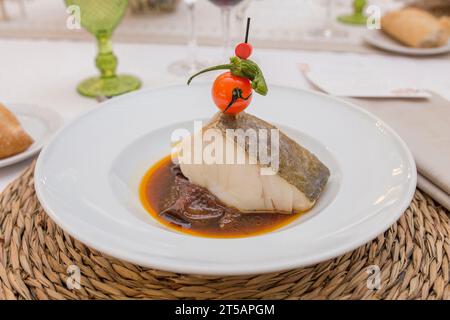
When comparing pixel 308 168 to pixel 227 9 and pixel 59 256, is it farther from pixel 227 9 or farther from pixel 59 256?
pixel 227 9

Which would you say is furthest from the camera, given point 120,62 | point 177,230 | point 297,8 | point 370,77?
point 297,8

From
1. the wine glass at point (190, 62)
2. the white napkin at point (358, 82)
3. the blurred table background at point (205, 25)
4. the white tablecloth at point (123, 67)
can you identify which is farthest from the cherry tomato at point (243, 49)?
the blurred table background at point (205, 25)

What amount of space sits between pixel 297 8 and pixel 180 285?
2416mm

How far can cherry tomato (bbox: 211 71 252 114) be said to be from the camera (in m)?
1.13

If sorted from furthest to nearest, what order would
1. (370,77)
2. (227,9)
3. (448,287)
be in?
(227,9) < (370,77) < (448,287)

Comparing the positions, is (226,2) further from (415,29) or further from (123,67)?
(415,29)

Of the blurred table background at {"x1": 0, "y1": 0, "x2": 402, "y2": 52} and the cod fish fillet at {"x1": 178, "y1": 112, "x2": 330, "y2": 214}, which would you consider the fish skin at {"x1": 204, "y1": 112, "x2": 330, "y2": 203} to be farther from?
the blurred table background at {"x1": 0, "y1": 0, "x2": 402, "y2": 52}

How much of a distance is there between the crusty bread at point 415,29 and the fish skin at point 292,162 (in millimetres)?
1341

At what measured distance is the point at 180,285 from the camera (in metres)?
1.02

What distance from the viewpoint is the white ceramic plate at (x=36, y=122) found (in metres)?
1.49

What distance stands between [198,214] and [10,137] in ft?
2.02

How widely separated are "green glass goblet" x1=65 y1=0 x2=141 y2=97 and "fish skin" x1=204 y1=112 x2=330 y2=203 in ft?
2.91

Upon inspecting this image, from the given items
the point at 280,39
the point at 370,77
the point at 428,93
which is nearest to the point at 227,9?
the point at 280,39

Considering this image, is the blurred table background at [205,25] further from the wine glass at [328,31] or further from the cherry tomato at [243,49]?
the cherry tomato at [243,49]
